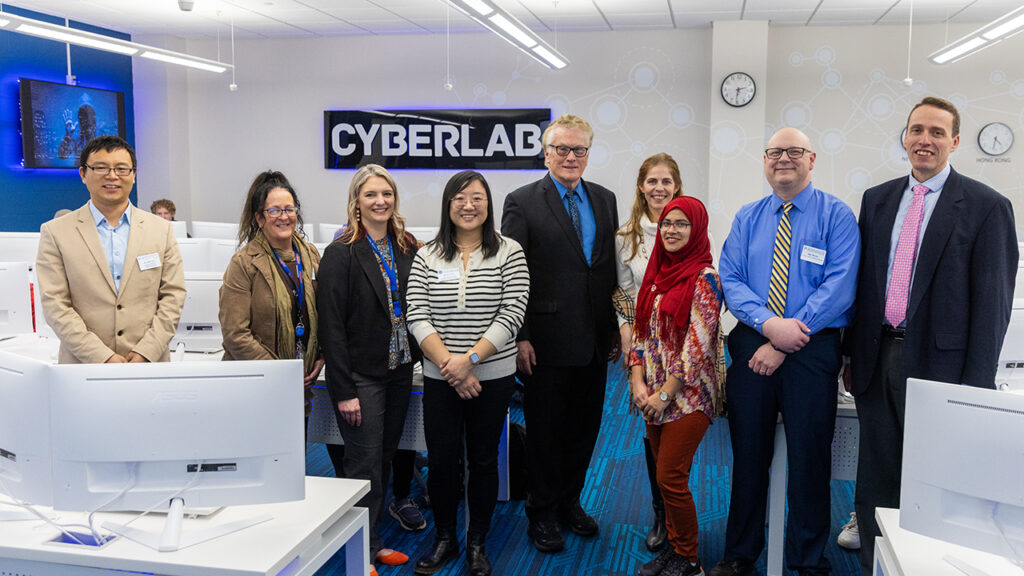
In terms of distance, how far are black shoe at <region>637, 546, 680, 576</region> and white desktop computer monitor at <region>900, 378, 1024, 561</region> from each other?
4.15ft

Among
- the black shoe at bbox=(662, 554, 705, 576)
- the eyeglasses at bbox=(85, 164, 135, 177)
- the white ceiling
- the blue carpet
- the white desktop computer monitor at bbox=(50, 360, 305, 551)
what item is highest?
the white ceiling

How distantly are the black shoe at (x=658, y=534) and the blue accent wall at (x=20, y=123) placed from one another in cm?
653

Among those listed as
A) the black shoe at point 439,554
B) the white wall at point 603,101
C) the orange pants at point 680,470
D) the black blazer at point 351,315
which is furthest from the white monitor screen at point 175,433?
the white wall at point 603,101

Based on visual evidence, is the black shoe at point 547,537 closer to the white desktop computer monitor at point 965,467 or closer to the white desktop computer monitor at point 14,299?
the white desktop computer monitor at point 965,467

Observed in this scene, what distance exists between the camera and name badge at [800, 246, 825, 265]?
2535 millimetres

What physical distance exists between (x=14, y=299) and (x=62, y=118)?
4.32m

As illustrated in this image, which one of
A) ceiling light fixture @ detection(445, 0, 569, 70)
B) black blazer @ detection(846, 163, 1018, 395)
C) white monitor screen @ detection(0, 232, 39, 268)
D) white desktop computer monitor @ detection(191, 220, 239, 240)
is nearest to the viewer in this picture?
black blazer @ detection(846, 163, 1018, 395)

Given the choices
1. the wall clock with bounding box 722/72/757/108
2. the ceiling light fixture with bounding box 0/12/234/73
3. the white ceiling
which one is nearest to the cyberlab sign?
the white ceiling

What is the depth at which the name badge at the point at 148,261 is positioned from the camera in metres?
2.84

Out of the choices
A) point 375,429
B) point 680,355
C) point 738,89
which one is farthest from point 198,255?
point 738,89

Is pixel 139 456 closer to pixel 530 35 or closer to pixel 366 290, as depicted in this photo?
pixel 366 290

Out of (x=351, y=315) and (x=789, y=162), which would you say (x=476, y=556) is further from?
(x=789, y=162)

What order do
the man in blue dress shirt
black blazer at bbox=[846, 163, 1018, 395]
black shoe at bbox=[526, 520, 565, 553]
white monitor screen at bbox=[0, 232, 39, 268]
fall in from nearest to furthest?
black blazer at bbox=[846, 163, 1018, 395] < the man in blue dress shirt < black shoe at bbox=[526, 520, 565, 553] < white monitor screen at bbox=[0, 232, 39, 268]

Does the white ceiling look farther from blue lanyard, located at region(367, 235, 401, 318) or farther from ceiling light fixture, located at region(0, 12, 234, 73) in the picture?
blue lanyard, located at region(367, 235, 401, 318)
